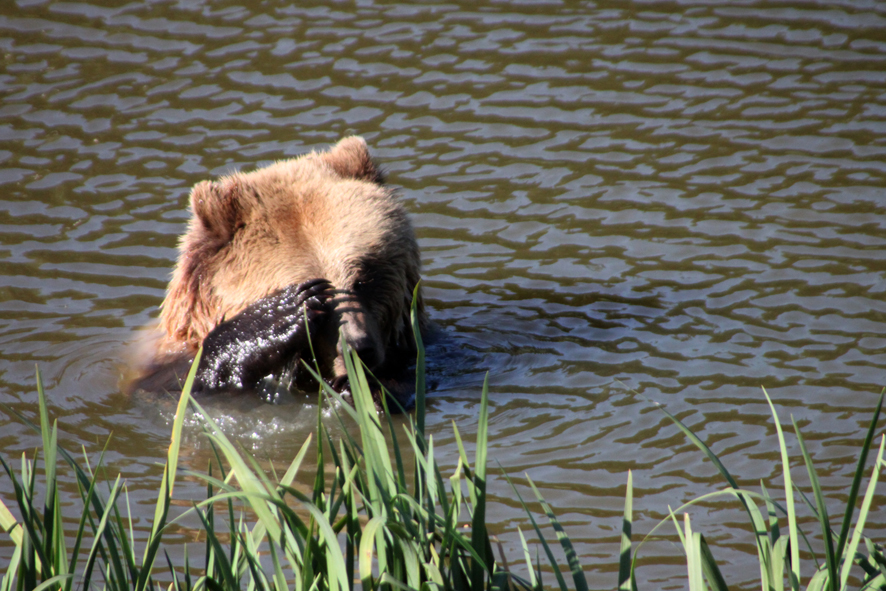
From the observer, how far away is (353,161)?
4.64 m

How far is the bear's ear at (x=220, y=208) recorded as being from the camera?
4.16 metres

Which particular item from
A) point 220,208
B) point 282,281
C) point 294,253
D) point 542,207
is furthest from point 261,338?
point 542,207

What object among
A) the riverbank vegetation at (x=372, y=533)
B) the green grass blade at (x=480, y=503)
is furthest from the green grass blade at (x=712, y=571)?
the green grass blade at (x=480, y=503)

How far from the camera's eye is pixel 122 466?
150 inches

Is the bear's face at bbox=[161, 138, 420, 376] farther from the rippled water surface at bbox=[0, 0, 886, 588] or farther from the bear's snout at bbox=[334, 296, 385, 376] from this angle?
the rippled water surface at bbox=[0, 0, 886, 588]

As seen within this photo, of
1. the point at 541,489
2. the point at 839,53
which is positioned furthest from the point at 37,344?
the point at 839,53

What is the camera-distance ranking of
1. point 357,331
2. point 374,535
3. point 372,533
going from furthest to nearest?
point 357,331 → point 374,535 → point 372,533

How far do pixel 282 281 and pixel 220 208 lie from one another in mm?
473

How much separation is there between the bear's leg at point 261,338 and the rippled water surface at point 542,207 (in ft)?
0.71

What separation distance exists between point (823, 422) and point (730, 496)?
81 cm

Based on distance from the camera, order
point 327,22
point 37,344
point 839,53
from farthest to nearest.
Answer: point 327,22 → point 839,53 → point 37,344

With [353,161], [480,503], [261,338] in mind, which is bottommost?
[261,338]

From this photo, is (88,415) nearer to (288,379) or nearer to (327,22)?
(288,379)

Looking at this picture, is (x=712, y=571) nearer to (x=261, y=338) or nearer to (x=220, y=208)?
(x=261, y=338)
